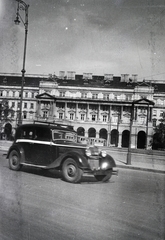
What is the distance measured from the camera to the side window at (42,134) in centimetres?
583

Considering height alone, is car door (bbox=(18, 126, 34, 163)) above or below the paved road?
above

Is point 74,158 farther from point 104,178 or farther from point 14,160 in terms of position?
point 14,160

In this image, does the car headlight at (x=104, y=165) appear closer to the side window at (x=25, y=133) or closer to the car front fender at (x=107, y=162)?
the car front fender at (x=107, y=162)

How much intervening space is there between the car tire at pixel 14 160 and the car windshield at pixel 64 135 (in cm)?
119

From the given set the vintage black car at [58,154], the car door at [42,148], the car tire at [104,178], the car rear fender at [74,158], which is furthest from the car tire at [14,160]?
the car tire at [104,178]

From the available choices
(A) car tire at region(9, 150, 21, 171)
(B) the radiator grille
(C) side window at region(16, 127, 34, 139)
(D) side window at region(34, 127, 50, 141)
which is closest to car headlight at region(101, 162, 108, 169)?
(B) the radiator grille

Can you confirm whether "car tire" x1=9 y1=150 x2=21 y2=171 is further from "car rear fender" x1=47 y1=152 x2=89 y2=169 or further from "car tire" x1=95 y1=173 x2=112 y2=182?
Answer: "car tire" x1=95 y1=173 x2=112 y2=182

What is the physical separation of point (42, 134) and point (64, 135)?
0.61m

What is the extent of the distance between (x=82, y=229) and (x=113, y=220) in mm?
592

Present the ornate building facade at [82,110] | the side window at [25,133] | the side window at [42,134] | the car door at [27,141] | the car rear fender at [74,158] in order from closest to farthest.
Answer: the car rear fender at [74,158] → the side window at [42,134] → the car door at [27,141] → the side window at [25,133] → the ornate building facade at [82,110]

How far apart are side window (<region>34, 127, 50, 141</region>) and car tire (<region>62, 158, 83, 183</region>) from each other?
803mm

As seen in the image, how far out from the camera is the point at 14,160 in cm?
631

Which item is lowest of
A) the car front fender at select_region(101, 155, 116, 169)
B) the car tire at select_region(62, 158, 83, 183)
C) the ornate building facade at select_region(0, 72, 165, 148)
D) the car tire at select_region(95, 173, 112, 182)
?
the car tire at select_region(95, 173, 112, 182)

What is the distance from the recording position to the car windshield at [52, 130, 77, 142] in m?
5.88
